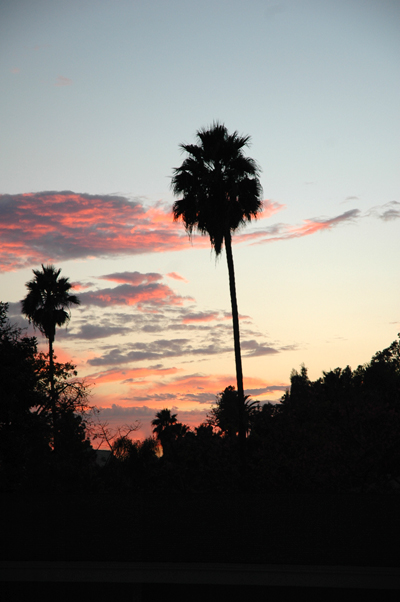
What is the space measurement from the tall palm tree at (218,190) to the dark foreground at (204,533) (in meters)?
10.7

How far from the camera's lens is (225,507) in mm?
16938

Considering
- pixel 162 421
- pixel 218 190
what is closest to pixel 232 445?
pixel 218 190

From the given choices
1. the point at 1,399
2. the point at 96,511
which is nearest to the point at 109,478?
the point at 1,399

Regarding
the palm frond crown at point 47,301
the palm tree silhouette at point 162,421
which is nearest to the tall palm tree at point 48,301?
the palm frond crown at point 47,301

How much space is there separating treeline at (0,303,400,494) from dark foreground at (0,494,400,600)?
708cm

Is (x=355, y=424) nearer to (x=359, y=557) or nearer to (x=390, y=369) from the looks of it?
(x=359, y=557)

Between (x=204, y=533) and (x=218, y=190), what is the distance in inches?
622

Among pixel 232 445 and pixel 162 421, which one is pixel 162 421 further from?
pixel 232 445

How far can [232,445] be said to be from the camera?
30.6 metres

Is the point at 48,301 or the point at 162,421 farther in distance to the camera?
the point at 162,421

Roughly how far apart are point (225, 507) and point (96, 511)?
13.2 ft

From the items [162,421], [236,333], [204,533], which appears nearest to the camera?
[204,533]

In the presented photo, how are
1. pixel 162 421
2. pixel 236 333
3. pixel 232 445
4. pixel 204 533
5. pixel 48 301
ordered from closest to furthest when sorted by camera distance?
pixel 204 533 → pixel 236 333 → pixel 232 445 → pixel 48 301 → pixel 162 421

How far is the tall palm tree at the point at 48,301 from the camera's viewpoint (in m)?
41.0
